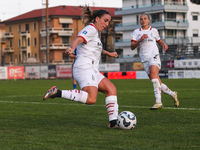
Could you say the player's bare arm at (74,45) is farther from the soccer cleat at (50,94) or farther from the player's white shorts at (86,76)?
the soccer cleat at (50,94)

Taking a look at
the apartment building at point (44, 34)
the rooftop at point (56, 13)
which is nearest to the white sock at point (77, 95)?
the apartment building at point (44, 34)

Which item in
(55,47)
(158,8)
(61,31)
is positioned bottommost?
(55,47)

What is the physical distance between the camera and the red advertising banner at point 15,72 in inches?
1766

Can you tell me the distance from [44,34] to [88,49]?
250 feet

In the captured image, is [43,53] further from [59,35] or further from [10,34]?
[10,34]

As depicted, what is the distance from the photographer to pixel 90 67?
6.44 m

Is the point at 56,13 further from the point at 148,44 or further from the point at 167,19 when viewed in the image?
the point at 148,44

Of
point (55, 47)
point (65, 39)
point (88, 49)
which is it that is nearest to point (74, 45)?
point (88, 49)

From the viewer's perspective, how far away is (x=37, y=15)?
87.2 meters

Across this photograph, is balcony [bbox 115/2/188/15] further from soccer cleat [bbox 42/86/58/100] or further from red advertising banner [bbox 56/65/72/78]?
soccer cleat [bbox 42/86/58/100]

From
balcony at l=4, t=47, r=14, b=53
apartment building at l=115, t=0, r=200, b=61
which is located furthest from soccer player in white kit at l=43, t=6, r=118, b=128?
balcony at l=4, t=47, r=14, b=53

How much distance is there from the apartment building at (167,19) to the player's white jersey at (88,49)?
6197cm

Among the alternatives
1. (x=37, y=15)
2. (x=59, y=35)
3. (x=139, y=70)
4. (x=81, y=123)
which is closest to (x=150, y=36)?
(x=81, y=123)

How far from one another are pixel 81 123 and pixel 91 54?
1453 millimetres
